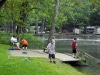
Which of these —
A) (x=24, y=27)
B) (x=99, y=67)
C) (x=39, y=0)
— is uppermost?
(x=39, y=0)

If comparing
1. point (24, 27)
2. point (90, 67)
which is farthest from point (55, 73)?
point (24, 27)

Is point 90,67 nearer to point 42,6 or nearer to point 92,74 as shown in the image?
point 92,74

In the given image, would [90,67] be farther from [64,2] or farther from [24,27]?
[64,2]

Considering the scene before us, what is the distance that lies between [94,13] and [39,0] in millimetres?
88549

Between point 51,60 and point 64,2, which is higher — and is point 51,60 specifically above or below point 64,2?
below

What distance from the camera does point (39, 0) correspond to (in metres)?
50.1

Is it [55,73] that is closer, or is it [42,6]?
[55,73]

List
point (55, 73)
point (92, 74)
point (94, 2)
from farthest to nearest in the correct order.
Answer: point (92, 74)
point (94, 2)
point (55, 73)

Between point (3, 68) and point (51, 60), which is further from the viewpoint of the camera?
point (51, 60)

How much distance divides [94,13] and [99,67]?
4162 inches

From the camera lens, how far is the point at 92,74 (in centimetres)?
2795

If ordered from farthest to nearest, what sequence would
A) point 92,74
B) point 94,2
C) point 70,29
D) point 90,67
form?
point 70,29 < point 90,67 < point 92,74 < point 94,2

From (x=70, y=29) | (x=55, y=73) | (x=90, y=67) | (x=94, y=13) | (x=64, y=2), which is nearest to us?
(x=55, y=73)

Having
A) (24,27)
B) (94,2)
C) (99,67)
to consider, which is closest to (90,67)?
(99,67)
